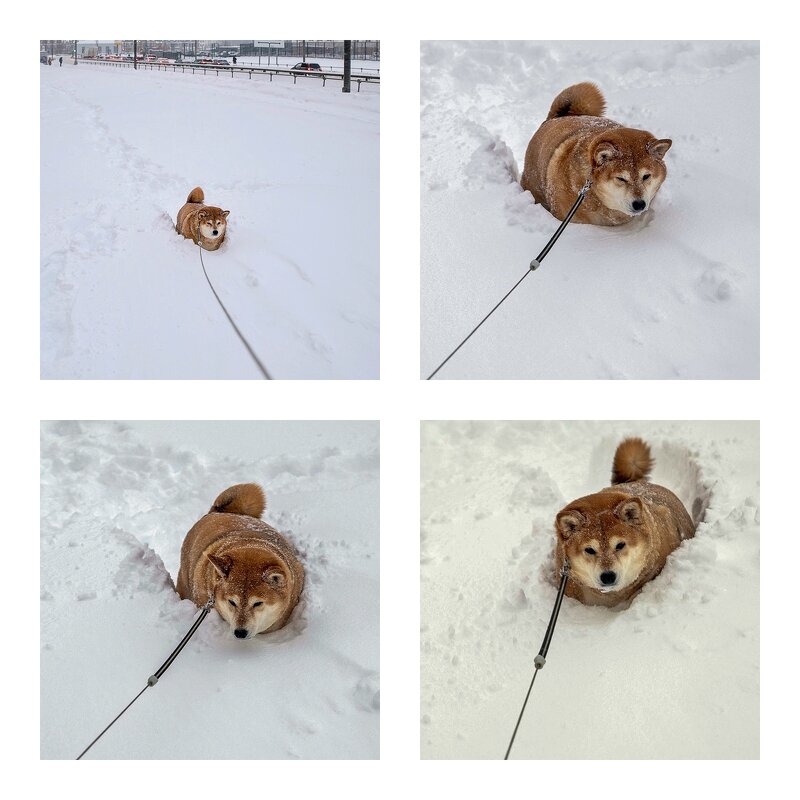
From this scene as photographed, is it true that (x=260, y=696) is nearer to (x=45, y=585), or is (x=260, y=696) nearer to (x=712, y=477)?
(x=45, y=585)

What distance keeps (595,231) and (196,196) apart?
1236 mm

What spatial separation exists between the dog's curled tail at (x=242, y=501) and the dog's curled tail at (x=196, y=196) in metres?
0.90

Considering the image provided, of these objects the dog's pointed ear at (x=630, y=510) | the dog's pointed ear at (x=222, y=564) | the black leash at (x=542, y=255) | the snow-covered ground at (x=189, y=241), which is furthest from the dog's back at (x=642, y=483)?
Result: the dog's pointed ear at (x=222, y=564)

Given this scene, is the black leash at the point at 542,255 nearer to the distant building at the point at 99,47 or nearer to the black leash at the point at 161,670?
the black leash at the point at 161,670

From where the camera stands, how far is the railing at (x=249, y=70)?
224cm

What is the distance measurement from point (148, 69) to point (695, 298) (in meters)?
1.79

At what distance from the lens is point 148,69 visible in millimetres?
2287

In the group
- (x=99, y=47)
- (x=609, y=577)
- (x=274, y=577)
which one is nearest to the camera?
(x=609, y=577)

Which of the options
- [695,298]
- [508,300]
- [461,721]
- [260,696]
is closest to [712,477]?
[695,298]

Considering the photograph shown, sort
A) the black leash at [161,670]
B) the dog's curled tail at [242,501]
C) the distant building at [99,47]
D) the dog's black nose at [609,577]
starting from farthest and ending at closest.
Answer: the dog's curled tail at [242,501], the distant building at [99,47], the black leash at [161,670], the dog's black nose at [609,577]

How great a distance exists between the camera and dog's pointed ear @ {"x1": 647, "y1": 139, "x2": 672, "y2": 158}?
7.12ft

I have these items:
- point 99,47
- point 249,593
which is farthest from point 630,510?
point 99,47

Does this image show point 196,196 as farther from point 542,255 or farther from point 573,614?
point 573,614

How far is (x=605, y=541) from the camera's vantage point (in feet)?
6.68
